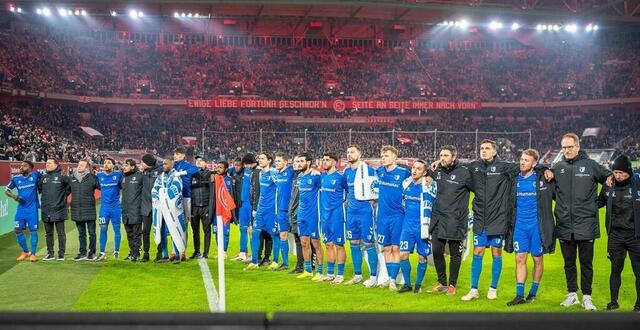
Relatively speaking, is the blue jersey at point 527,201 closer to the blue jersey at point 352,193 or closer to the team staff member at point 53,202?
the blue jersey at point 352,193

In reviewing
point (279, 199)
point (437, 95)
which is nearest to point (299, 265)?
point (279, 199)

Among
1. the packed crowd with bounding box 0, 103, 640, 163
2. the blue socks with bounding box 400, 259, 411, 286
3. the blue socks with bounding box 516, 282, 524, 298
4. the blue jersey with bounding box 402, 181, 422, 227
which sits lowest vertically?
the blue socks with bounding box 516, 282, 524, 298

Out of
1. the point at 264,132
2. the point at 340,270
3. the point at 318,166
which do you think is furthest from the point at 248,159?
the point at 264,132

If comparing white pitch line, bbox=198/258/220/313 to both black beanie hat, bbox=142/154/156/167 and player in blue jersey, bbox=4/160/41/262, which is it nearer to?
black beanie hat, bbox=142/154/156/167

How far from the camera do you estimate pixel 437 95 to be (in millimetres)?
52969

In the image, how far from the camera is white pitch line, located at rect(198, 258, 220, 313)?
857 cm

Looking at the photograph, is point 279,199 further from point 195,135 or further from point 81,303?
point 195,135

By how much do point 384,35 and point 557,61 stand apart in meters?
15.9

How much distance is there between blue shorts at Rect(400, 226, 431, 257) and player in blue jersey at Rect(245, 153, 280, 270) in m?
3.29

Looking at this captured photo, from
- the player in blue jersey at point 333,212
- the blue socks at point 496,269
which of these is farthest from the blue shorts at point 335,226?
the blue socks at point 496,269

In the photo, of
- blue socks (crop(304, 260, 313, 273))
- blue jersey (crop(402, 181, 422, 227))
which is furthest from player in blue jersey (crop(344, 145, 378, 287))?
blue socks (crop(304, 260, 313, 273))

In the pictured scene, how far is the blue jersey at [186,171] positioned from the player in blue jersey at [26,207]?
10.7 ft

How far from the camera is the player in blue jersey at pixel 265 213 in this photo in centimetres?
1205

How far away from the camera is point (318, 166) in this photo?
45.6 ft
